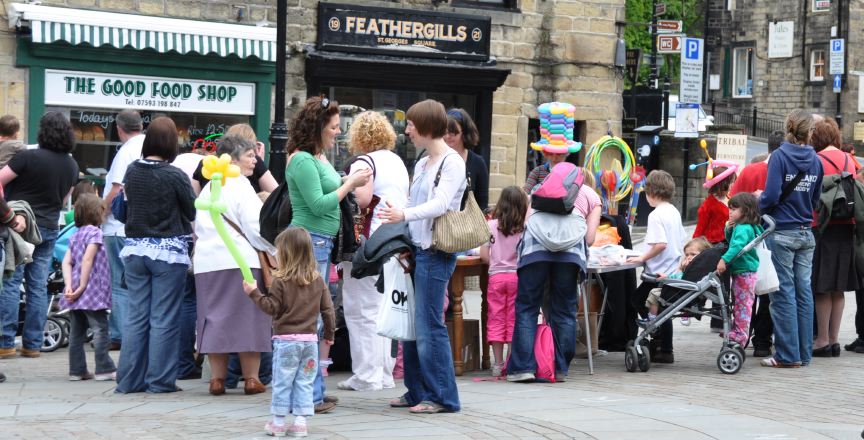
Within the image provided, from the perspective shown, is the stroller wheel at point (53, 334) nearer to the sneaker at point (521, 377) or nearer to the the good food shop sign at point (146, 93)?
the the good food shop sign at point (146, 93)

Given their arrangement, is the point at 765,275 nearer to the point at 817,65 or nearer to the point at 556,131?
the point at 556,131

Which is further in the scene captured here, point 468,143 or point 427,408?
point 468,143

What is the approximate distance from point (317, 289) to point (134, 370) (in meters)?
2.06

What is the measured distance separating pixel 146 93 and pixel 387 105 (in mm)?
3340

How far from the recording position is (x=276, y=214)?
8.67 m

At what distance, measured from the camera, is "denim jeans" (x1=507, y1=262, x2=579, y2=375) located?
32.0ft

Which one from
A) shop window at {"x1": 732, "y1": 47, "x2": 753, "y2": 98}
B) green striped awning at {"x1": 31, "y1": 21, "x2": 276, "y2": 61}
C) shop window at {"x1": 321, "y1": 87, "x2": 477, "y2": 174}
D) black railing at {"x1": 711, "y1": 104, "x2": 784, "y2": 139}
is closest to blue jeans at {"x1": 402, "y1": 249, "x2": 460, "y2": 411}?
green striped awning at {"x1": 31, "y1": 21, "x2": 276, "y2": 61}

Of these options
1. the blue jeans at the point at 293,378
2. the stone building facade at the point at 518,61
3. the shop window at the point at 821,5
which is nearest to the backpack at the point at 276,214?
the blue jeans at the point at 293,378

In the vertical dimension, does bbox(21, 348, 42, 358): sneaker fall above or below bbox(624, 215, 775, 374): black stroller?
below

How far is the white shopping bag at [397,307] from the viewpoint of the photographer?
8320mm

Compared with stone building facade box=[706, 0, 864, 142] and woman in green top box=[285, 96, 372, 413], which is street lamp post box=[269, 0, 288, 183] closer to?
woman in green top box=[285, 96, 372, 413]

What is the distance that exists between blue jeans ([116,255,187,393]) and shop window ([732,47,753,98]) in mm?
49100

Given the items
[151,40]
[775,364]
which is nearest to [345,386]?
[775,364]

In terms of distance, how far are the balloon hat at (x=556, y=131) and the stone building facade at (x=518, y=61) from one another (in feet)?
21.7
